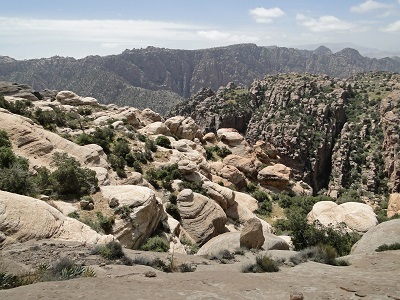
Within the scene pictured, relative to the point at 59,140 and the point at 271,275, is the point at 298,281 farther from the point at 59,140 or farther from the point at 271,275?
the point at 59,140

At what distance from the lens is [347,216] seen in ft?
90.7

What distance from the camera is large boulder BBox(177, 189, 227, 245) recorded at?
948 inches

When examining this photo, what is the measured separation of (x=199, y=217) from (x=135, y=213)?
7.17 metres

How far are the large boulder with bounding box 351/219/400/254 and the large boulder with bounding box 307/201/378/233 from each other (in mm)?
4038

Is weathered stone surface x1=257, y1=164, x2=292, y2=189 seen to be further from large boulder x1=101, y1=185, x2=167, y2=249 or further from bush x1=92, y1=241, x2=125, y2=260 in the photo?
bush x1=92, y1=241, x2=125, y2=260

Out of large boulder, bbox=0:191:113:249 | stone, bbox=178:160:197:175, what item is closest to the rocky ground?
large boulder, bbox=0:191:113:249

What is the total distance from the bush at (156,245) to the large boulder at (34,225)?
370 centimetres

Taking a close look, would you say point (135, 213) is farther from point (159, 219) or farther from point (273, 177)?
point (273, 177)

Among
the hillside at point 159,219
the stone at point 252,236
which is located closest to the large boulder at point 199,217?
the hillside at point 159,219

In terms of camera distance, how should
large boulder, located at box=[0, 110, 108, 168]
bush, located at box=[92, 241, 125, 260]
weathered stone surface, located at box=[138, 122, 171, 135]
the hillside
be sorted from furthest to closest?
1. weathered stone surface, located at box=[138, 122, 171, 135]
2. large boulder, located at box=[0, 110, 108, 168]
3. bush, located at box=[92, 241, 125, 260]
4. the hillside

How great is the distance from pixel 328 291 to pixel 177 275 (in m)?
5.19

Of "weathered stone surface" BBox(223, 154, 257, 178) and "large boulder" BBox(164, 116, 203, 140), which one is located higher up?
"large boulder" BBox(164, 116, 203, 140)

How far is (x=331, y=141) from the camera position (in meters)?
98.4

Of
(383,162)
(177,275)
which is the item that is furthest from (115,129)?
(383,162)
